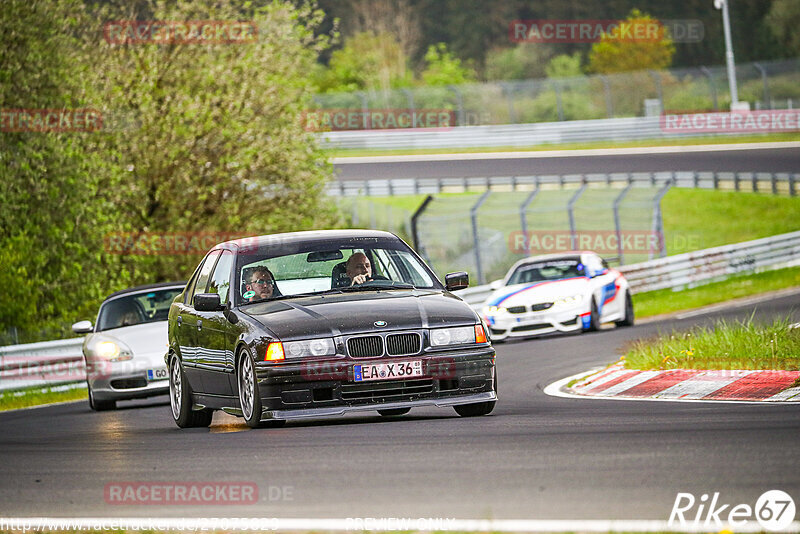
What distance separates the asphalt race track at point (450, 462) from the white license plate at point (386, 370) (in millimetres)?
396

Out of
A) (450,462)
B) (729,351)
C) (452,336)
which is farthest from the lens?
(729,351)

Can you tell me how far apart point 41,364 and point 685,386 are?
39.2 ft

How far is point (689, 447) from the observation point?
26.6ft

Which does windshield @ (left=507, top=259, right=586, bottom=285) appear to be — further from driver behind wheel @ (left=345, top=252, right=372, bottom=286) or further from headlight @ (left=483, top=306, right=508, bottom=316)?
driver behind wheel @ (left=345, top=252, right=372, bottom=286)

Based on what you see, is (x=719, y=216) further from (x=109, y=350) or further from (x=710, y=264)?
(x=109, y=350)

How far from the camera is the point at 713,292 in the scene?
2858 cm

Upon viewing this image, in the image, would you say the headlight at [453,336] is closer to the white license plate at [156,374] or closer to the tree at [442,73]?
the white license plate at [156,374]

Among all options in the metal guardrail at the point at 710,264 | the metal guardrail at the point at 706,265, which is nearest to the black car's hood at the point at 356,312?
the metal guardrail at the point at 706,265

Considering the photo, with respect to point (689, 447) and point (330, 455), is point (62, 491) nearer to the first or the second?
point (330, 455)

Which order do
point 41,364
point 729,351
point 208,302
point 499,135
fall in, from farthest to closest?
point 499,135
point 41,364
point 729,351
point 208,302

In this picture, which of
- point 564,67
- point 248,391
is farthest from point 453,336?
point 564,67

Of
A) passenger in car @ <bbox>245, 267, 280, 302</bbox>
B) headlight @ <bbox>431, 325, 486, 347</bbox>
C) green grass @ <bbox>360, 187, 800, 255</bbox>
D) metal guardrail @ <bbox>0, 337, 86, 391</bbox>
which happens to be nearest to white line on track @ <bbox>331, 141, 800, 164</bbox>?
green grass @ <bbox>360, 187, 800, 255</bbox>

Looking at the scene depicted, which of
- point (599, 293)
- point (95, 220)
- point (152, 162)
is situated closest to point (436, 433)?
point (599, 293)

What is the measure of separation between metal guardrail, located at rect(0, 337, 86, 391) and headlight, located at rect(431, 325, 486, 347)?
1115 cm
